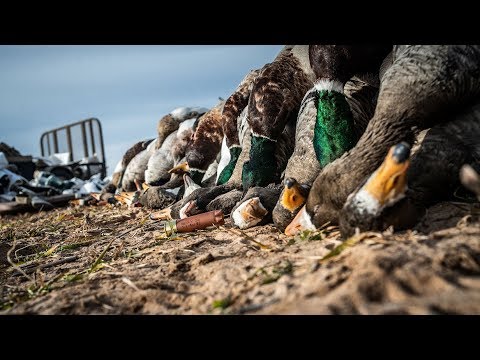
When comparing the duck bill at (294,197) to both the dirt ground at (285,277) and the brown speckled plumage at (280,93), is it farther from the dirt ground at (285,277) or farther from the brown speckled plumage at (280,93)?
the brown speckled plumage at (280,93)

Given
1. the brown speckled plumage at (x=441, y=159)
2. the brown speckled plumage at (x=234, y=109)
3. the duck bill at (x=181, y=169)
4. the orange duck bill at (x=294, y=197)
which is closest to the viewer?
the brown speckled plumage at (x=441, y=159)

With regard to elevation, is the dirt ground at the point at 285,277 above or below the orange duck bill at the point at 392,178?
below

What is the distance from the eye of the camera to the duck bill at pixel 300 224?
212 centimetres

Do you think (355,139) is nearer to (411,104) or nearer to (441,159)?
(411,104)

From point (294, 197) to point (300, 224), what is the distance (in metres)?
0.24

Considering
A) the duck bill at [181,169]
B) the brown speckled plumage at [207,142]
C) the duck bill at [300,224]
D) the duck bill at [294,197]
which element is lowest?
the duck bill at [300,224]

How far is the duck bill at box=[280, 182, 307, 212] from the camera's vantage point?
2363 mm

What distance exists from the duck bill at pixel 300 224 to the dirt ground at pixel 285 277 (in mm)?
68

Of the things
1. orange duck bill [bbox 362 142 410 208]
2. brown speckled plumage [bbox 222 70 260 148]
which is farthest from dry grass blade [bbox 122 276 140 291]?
brown speckled plumage [bbox 222 70 260 148]

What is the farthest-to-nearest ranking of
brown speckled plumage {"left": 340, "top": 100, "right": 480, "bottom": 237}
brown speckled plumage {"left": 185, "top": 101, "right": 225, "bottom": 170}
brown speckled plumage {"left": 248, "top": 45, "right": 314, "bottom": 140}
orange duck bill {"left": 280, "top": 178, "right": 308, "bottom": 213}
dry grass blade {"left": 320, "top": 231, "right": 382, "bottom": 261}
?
brown speckled plumage {"left": 185, "top": 101, "right": 225, "bottom": 170}
brown speckled plumage {"left": 248, "top": 45, "right": 314, "bottom": 140}
orange duck bill {"left": 280, "top": 178, "right": 308, "bottom": 213}
brown speckled plumage {"left": 340, "top": 100, "right": 480, "bottom": 237}
dry grass blade {"left": 320, "top": 231, "right": 382, "bottom": 261}

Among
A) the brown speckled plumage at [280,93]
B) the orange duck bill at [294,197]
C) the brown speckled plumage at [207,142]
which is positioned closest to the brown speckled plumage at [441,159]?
the orange duck bill at [294,197]

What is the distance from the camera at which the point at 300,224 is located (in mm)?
2188

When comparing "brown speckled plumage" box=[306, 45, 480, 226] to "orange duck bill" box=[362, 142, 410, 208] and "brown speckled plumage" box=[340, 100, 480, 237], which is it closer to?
"brown speckled plumage" box=[340, 100, 480, 237]
